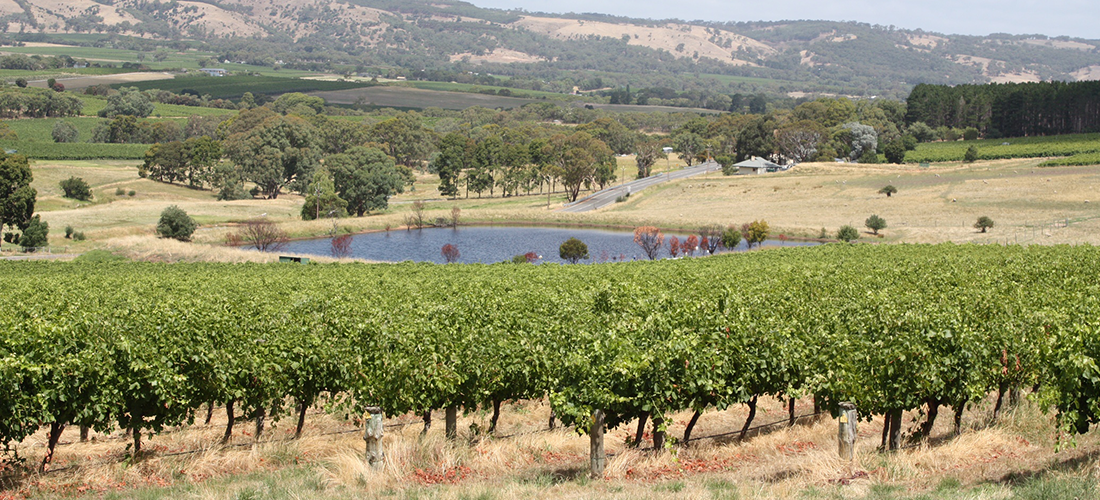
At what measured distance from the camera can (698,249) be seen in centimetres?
8069

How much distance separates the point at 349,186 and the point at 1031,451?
99171mm

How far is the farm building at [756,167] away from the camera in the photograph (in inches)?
5167

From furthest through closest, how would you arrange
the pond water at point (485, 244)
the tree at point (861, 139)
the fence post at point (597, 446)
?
the tree at point (861, 139) < the pond water at point (485, 244) < the fence post at point (597, 446)

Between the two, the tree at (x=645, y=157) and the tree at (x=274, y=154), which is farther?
the tree at (x=645, y=157)

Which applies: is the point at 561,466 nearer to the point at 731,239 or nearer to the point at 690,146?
the point at 731,239

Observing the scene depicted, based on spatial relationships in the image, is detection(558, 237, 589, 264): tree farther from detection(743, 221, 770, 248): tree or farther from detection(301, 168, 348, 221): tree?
detection(301, 168, 348, 221): tree

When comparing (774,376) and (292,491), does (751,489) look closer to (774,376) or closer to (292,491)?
(774,376)

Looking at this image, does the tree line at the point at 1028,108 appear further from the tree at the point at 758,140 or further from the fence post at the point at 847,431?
the fence post at the point at 847,431

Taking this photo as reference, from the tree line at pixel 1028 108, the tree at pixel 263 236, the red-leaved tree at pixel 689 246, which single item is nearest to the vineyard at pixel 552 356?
the red-leaved tree at pixel 689 246

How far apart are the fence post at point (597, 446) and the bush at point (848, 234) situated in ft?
214

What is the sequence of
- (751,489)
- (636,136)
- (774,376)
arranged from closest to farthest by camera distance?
(751,489)
(774,376)
(636,136)

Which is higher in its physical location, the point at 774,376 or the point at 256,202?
the point at 774,376

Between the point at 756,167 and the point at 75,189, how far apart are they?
94.3 meters

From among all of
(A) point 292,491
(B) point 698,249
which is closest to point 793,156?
(B) point 698,249
